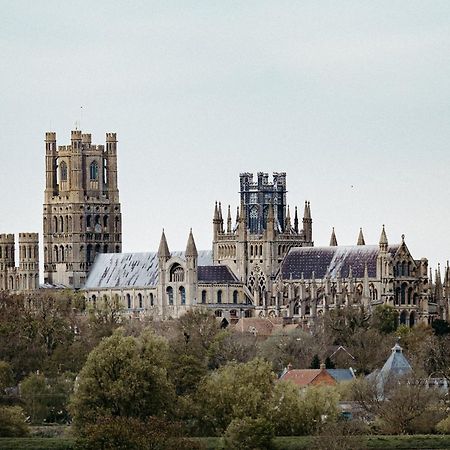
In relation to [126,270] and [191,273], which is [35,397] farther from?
[126,270]

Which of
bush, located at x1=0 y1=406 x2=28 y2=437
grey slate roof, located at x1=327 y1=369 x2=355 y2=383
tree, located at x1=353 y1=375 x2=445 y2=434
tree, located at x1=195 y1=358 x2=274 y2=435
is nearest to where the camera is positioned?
tree, located at x1=195 y1=358 x2=274 y2=435

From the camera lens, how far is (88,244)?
19938cm

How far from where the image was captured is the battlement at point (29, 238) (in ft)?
648

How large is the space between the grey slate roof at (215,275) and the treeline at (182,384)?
26.6 m

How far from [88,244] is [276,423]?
309 ft

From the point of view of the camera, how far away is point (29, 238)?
649 feet

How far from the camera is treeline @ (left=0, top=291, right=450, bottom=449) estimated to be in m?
104

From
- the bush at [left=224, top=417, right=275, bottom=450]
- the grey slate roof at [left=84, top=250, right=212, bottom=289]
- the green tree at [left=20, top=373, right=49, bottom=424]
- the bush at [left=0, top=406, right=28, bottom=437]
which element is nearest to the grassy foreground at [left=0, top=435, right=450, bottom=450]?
the bush at [left=224, top=417, right=275, bottom=450]

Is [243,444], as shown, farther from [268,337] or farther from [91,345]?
[268,337]

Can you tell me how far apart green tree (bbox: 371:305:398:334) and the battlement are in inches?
1467

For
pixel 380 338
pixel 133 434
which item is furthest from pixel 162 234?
pixel 133 434

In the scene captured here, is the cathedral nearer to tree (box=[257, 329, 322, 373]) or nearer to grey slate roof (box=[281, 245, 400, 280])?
grey slate roof (box=[281, 245, 400, 280])

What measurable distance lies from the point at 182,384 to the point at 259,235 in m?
71.6

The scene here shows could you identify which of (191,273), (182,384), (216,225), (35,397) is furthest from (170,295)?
(182,384)
